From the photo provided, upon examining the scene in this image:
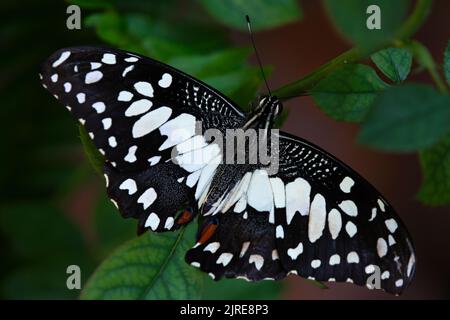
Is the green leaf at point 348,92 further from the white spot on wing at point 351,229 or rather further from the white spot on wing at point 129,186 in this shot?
the white spot on wing at point 129,186

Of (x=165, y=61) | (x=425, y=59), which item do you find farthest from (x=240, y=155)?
(x=425, y=59)

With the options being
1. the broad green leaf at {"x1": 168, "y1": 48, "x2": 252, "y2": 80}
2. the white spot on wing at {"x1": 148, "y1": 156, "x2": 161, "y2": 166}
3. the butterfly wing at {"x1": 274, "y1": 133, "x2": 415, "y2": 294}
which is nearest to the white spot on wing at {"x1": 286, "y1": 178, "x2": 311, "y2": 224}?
the butterfly wing at {"x1": 274, "y1": 133, "x2": 415, "y2": 294}

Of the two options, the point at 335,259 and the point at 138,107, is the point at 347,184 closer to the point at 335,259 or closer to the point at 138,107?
the point at 335,259

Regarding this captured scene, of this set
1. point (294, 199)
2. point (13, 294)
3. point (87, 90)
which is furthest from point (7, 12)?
point (294, 199)

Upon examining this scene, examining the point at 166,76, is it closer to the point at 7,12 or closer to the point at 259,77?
the point at 259,77

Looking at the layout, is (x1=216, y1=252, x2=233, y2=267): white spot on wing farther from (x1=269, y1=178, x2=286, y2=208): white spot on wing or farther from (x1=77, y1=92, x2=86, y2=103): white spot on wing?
(x1=77, y1=92, x2=86, y2=103): white spot on wing

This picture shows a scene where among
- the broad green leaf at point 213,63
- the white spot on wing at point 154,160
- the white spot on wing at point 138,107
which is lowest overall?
the white spot on wing at point 154,160

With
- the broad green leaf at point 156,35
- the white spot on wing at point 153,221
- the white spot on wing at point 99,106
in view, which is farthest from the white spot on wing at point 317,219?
the broad green leaf at point 156,35
